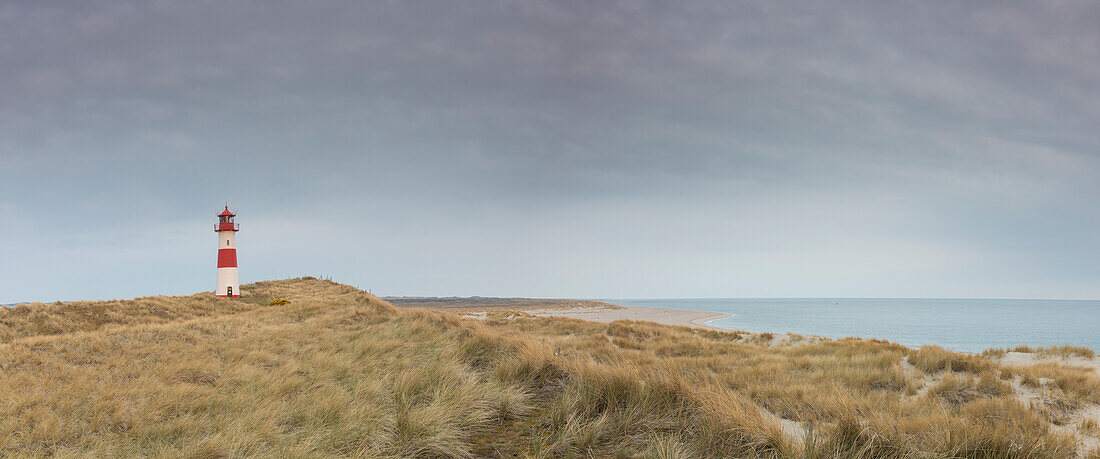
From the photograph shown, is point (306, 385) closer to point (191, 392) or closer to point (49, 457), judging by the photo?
point (191, 392)

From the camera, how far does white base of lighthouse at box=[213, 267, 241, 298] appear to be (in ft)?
123

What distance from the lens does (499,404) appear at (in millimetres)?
5293

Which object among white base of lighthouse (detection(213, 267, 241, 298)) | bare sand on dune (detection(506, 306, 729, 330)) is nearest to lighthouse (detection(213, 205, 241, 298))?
white base of lighthouse (detection(213, 267, 241, 298))

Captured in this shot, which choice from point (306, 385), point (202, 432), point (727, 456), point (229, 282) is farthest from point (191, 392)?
point (229, 282)

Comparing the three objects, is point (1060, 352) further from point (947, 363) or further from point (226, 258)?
point (226, 258)

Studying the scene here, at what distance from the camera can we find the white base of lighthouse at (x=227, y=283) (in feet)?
123

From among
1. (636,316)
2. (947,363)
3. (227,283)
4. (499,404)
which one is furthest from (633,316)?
(499,404)

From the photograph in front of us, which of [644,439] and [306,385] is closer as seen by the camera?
[644,439]

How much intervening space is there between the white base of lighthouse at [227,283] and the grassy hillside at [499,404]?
2893 cm

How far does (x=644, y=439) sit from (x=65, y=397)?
7326mm

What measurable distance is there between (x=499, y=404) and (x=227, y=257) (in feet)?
134

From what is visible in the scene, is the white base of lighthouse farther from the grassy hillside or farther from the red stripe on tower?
the grassy hillside

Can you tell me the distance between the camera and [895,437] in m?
3.82

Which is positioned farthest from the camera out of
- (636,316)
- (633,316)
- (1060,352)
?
(633,316)
